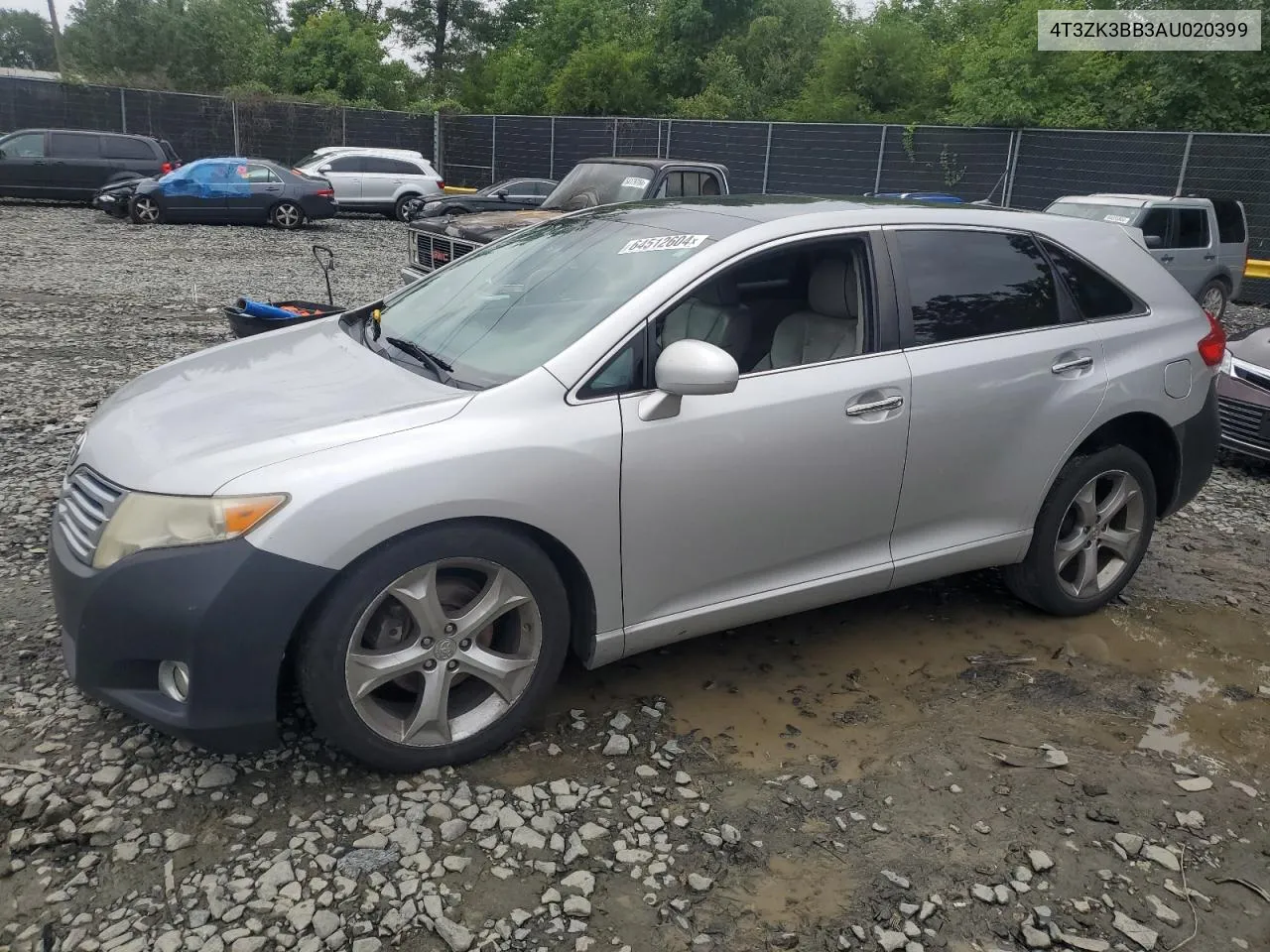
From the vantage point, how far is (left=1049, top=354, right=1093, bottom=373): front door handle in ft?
13.0

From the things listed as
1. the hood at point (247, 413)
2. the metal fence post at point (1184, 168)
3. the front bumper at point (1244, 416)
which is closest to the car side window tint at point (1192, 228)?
the metal fence post at point (1184, 168)

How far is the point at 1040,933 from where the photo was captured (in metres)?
2.61

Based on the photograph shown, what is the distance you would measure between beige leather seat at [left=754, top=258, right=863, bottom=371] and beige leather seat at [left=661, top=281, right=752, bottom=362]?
13 centimetres

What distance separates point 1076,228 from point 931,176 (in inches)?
680

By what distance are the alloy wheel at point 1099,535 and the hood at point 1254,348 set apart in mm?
3252

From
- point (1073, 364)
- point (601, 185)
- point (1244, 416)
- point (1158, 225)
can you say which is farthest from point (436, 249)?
point (1158, 225)

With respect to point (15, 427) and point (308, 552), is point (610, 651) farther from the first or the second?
point (15, 427)

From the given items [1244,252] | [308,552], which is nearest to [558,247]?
[308,552]

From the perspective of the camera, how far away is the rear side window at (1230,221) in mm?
14023

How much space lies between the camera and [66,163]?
2009 centimetres

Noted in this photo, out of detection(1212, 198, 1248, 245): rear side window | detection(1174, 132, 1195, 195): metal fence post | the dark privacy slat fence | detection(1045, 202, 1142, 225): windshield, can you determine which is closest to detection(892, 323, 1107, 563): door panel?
detection(1045, 202, 1142, 225): windshield

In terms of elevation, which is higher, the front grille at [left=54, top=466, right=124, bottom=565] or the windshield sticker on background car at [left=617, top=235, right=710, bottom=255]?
the windshield sticker on background car at [left=617, top=235, right=710, bottom=255]

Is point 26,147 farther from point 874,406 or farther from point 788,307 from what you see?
point 874,406

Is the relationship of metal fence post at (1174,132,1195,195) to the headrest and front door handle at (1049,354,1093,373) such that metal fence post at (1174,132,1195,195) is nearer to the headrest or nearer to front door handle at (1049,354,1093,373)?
front door handle at (1049,354,1093,373)
